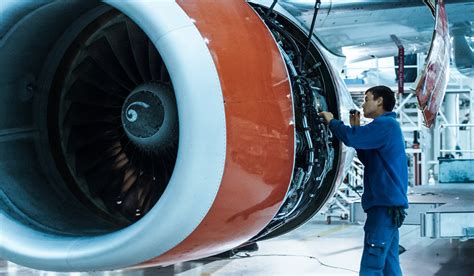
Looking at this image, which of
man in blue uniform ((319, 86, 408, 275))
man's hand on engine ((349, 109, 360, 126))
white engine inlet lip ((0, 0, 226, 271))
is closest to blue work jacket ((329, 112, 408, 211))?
man in blue uniform ((319, 86, 408, 275))

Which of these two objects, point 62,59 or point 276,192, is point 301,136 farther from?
point 62,59

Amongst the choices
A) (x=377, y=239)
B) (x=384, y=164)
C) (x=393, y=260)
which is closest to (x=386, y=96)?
(x=384, y=164)

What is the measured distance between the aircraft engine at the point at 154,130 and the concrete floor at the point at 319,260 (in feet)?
7.83

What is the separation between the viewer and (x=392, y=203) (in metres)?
3.20

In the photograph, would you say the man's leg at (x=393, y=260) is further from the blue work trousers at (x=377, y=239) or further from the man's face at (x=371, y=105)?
the man's face at (x=371, y=105)

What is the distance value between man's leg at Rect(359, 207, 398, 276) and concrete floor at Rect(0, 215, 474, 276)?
2.31m

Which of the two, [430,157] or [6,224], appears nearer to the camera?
[6,224]

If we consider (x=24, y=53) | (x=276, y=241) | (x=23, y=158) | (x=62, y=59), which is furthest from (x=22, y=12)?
(x=276, y=241)

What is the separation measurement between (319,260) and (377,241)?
121 inches

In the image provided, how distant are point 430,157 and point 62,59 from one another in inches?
369

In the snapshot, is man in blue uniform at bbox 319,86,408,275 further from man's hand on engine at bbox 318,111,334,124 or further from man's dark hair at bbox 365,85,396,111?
man's hand on engine at bbox 318,111,334,124

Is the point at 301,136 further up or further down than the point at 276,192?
further up

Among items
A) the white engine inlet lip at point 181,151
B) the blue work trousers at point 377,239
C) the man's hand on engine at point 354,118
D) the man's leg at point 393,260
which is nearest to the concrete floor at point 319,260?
the man's leg at point 393,260

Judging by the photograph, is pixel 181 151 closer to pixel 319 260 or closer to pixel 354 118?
pixel 354 118
